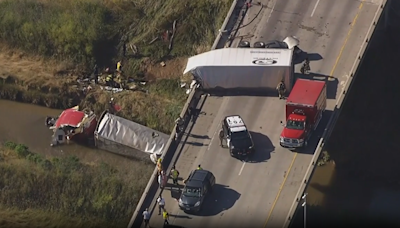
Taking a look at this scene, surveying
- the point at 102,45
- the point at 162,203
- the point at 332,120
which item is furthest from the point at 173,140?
the point at 102,45

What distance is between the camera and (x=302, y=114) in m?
45.4

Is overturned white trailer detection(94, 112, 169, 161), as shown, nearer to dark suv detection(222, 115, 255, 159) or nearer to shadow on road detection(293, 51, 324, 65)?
dark suv detection(222, 115, 255, 159)

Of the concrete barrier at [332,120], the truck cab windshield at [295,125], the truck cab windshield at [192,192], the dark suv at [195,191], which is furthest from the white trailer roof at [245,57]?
the truck cab windshield at [192,192]

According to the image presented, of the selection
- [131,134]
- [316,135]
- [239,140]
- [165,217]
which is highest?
[316,135]

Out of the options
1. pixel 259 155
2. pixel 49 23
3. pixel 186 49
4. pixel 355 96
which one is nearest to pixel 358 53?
pixel 355 96

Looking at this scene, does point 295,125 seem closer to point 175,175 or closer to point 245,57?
point 245,57

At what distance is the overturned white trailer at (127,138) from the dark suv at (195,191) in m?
9.45

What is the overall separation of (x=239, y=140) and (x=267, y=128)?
2602mm

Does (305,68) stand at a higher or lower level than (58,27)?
higher

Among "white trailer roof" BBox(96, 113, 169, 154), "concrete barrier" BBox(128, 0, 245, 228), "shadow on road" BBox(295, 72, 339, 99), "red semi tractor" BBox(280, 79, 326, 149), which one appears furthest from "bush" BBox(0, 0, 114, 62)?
"red semi tractor" BBox(280, 79, 326, 149)

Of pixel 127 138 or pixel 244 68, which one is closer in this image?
pixel 244 68

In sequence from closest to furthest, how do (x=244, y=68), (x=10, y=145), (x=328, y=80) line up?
(x=244, y=68) < (x=328, y=80) < (x=10, y=145)

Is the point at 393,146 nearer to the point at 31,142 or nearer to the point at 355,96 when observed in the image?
the point at 355,96

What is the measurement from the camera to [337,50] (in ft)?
166
